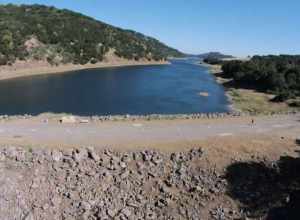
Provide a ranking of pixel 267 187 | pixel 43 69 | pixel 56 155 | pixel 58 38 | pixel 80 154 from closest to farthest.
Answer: pixel 267 187 → pixel 56 155 → pixel 80 154 → pixel 43 69 → pixel 58 38

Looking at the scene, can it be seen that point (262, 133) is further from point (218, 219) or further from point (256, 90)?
point (256, 90)

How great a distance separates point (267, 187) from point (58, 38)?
114m

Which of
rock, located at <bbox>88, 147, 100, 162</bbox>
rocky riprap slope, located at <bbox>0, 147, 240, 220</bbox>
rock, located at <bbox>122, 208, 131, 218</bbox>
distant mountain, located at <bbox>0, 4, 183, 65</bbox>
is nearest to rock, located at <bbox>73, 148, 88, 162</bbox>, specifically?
rocky riprap slope, located at <bbox>0, 147, 240, 220</bbox>

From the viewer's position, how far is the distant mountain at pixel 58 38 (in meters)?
120

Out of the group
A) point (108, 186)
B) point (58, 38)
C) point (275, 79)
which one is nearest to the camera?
point (108, 186)

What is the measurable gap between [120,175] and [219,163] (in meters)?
6.80

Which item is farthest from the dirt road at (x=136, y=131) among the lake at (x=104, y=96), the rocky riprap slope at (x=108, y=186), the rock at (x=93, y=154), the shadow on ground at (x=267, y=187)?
the lake at (x=104, y=96)

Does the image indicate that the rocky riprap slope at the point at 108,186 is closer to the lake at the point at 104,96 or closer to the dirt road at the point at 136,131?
the dirt road at the point at 136,131

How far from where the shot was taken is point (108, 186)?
2845 cm

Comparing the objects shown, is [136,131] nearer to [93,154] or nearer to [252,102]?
[93,154]

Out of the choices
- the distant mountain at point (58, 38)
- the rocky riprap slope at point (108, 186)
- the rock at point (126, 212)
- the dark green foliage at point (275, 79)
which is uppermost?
the distant mountain at point (58, 38)

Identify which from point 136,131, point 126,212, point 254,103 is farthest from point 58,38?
point 126,212

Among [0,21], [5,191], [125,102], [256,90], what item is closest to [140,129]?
[5,191]

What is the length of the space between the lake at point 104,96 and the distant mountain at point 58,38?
63.7 feet
